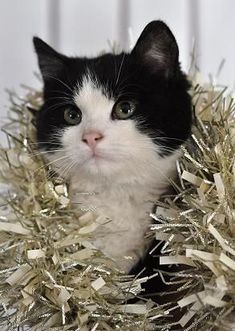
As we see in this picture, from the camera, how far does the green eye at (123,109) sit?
94 centimetres

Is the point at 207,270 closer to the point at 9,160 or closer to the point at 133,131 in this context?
the point at 133,131

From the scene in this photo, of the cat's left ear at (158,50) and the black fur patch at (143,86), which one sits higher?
the cat's left ear at (158,50)

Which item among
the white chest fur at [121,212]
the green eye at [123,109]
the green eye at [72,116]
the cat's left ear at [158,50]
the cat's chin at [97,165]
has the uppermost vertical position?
the cat's left ear at [158,50]

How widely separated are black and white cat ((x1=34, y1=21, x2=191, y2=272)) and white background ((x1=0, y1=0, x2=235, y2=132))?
0.53 metres

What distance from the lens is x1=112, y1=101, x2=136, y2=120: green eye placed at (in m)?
0.94

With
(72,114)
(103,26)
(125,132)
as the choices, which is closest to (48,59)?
(72,114)

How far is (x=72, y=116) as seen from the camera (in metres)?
0.98

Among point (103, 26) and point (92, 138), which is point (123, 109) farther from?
point (103, 26)

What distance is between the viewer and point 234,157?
0.85 meters

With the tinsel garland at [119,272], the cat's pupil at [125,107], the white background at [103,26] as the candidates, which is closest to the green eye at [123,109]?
the cat's pupil at [125,107]

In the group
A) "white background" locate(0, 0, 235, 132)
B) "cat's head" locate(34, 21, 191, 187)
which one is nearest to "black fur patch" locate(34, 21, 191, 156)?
"cat's head" locate(34, 21, 191, 187)

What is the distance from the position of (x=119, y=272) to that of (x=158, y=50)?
367 mm

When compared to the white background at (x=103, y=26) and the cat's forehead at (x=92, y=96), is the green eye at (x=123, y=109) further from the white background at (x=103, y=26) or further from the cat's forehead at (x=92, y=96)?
the white background at (x=103, y=26)

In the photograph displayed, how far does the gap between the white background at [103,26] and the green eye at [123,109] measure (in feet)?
1.92
